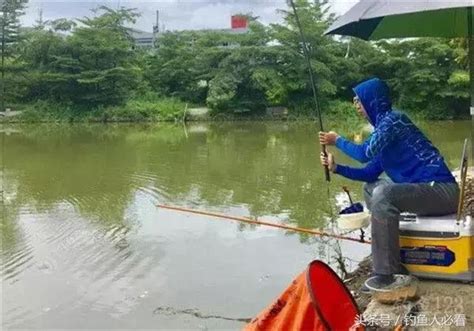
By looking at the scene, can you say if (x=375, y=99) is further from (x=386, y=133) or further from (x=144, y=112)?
(x=144, y=112)

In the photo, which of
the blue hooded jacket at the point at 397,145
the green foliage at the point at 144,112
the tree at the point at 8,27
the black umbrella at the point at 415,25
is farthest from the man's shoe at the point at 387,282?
the tree at the point at 8,27

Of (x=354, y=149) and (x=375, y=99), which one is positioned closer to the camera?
(x=375, y=99)

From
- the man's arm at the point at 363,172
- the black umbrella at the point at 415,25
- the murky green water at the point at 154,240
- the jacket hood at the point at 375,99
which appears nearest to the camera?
the jacket hood at the point at 375,99

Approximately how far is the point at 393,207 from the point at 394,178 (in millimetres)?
215

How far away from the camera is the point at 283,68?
24.4 metres

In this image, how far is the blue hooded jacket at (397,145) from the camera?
104 inches

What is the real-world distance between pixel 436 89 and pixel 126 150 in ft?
45.5

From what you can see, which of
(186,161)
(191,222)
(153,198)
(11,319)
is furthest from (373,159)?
(186,161)

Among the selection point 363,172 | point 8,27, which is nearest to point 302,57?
point 8,27

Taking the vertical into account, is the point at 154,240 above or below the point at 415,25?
below

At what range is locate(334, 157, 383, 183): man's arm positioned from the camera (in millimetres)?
3008

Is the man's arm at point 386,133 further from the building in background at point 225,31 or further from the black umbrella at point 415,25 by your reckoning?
the building in background at point 225,31

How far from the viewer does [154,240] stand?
5.51 meters

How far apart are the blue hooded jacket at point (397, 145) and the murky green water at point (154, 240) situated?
4.71 ft
